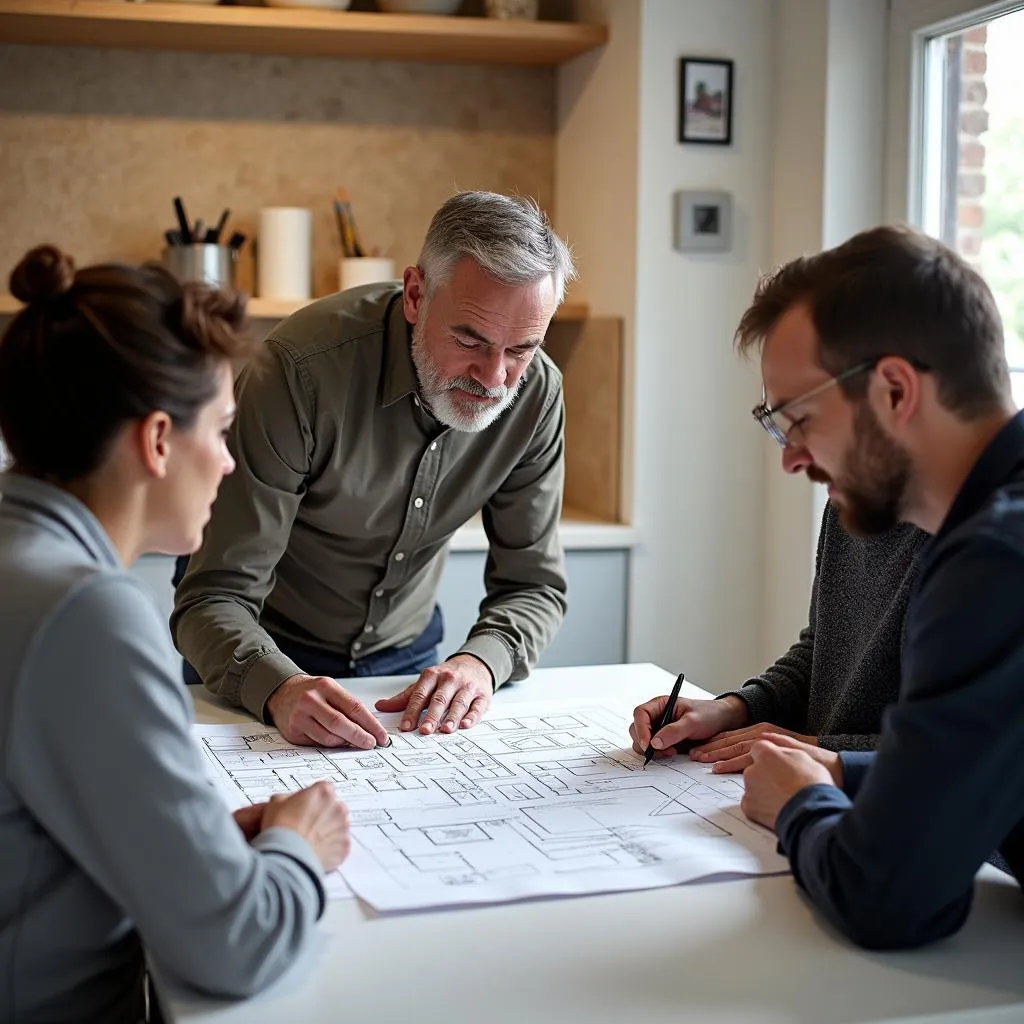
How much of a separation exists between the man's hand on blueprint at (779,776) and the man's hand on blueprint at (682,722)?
0.66ft

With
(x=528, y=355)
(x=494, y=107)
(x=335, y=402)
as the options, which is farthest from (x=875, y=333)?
(x=494, y=107)

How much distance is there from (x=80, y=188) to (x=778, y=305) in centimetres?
262

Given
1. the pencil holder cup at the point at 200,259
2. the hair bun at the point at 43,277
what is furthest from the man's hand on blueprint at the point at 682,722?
the pencil holder cup at the point at 200,259

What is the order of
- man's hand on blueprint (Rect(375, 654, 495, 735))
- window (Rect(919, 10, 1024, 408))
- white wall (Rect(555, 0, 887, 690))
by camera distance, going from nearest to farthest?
man's hand on blueprint (Rect(375, 654, 495, 735)) → window (Rect(919, 10, 1024, 408)) → white wall (Rect(555, 0, 887, 690))

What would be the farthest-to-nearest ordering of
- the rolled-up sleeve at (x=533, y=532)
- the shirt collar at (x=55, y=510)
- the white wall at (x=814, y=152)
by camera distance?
the white wall at (x=814, y=152) → the rolled-up sleeve at (x=533, y=532) → the shirt collar at (x=55, y=510)

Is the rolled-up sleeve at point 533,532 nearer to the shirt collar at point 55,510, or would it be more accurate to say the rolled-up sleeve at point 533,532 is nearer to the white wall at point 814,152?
the white wall at point 814,152

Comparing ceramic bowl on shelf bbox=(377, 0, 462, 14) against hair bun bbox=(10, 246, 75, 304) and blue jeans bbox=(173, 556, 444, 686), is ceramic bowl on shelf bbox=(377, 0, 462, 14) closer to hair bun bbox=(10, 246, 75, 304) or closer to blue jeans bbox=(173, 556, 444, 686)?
blue jeans bbox=(173, 556, 444, 686)

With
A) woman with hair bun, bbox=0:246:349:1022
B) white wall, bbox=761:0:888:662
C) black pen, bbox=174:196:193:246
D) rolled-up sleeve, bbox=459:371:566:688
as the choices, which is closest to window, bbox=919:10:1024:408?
white wall, bbox=761:0:888:662

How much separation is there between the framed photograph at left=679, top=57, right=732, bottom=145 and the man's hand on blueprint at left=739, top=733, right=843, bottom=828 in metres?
2.11

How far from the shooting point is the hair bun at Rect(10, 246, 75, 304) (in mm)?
1117

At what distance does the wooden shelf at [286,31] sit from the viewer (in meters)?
3.09

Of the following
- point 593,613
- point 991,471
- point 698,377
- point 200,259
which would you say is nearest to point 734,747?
point 991,471

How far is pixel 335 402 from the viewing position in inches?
81.7

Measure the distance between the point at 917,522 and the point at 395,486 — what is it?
1064mm
